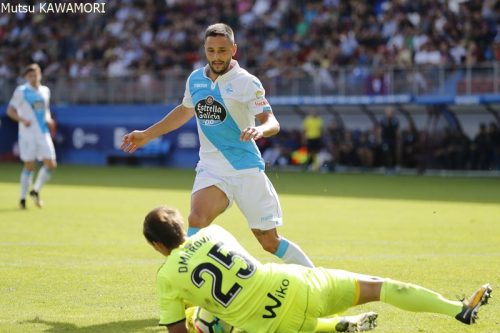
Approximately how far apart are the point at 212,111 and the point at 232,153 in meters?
0.40

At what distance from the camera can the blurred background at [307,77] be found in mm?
30047

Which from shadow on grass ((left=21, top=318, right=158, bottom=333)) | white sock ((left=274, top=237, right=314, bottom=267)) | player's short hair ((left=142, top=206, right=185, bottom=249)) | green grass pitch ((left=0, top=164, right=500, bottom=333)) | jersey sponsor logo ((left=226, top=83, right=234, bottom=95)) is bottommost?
green grass pitch ((left=0, top=164, right=500, bottom=333))

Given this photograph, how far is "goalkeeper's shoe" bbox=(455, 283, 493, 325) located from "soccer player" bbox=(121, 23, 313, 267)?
2027 mm

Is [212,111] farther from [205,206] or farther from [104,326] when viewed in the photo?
[104,326]

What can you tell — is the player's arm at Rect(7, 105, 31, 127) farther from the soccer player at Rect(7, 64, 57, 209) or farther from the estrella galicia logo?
the estrella galicia logo

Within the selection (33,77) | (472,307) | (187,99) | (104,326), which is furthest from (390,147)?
(472,307)

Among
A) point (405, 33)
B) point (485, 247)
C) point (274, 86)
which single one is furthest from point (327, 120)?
point (485, 247)

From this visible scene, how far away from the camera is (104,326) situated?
760 centimetres

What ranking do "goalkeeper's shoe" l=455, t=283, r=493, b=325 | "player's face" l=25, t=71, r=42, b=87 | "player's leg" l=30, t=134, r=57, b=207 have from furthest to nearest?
1. "player's leg" l=30, t=134, r=57, b=207
2. "player's face" l=25, t=71, r=42, b=87
3. "goalkeeper's shoe" l=455, t=283, r=493, b=325

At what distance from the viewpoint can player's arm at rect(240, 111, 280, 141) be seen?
757 cm

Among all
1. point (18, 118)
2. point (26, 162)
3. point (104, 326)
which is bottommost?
point (26, 162)

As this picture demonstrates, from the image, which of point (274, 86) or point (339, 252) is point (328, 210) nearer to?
point (339, 252)

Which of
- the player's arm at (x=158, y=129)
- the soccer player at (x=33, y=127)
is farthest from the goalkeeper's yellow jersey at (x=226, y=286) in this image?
the soccer player at (x=33, y=127)

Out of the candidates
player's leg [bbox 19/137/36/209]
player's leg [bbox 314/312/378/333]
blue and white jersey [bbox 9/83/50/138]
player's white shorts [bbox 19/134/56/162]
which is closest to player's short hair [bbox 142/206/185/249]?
player's leg [bbox 314/312/378/333]
